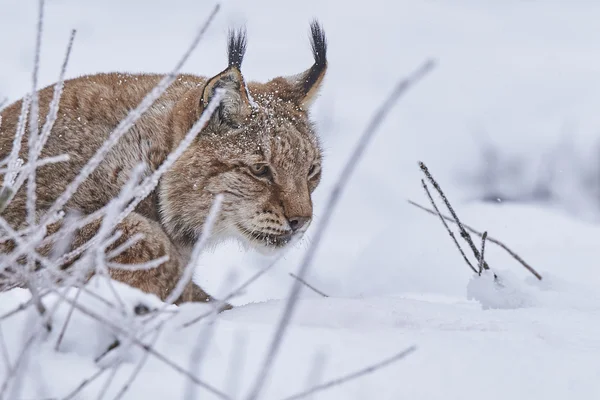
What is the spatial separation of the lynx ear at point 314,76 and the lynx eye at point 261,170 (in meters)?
0.48

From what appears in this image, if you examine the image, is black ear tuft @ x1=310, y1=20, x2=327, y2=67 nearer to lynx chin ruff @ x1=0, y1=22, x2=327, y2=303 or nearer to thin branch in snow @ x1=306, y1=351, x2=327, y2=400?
lynx chin ruff @ x1=0, y1=22, x2=327, y2=303

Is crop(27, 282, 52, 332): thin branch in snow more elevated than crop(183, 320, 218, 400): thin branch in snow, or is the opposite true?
crop(27, 282, 52, 332): thin branch in snow

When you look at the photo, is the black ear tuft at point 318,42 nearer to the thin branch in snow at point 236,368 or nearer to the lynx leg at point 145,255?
the lynx leg at point 145,255

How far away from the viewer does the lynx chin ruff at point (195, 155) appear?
324 centimetres

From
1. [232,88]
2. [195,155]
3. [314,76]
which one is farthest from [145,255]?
[314,76]

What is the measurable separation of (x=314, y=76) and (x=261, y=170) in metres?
0.63

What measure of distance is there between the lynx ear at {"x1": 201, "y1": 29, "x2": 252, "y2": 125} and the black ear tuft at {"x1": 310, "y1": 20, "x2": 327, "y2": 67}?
1.27 feet

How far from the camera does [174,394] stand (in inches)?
69.5

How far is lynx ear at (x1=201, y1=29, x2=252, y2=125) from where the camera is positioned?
3301 mm

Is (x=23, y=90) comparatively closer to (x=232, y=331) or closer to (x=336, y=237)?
(x=336, y=237)

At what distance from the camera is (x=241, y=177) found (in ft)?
11.2

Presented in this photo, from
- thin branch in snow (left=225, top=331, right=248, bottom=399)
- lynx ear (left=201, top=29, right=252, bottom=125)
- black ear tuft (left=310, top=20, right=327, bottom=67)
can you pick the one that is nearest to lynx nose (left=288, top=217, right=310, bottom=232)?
lynx ear (left=201, top=29, right=252, bottom=125)

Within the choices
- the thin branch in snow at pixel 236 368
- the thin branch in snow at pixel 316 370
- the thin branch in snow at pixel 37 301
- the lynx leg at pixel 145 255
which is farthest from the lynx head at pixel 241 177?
the thin branch in snow at pixel 37 301

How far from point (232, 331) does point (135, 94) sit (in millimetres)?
1615
